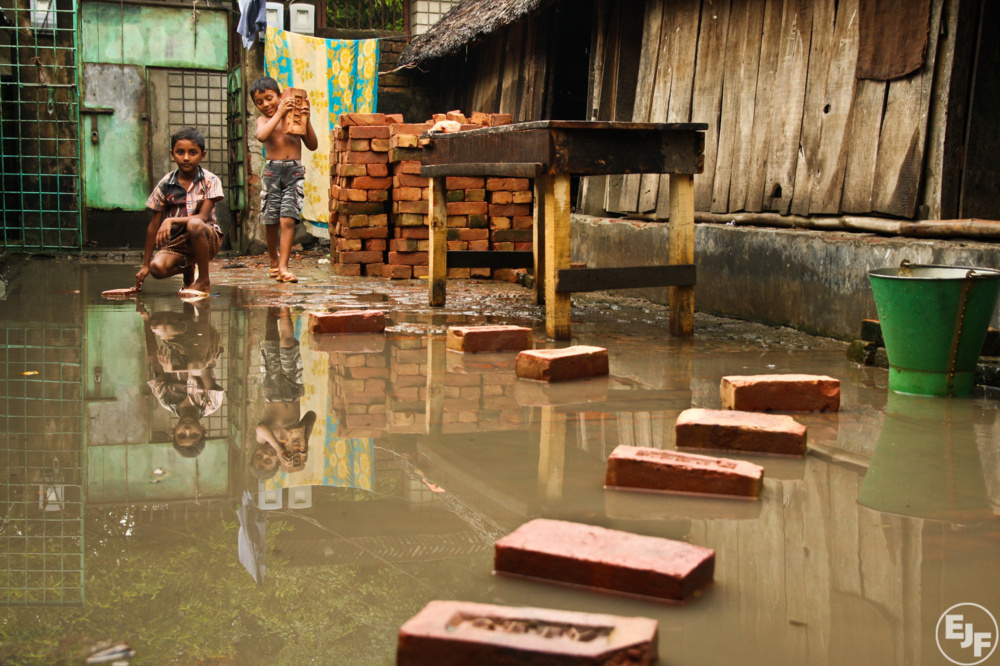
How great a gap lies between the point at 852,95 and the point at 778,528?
3.87 metres

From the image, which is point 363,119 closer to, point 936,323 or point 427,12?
point 427,12

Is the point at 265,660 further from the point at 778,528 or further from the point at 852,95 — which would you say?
the point at 852,95

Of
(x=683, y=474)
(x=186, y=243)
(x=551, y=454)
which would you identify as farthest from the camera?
(x=186, y=243)

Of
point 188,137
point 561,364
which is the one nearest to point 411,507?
point 561,364

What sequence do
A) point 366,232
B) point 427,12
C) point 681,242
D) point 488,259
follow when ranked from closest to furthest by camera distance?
point 681,242
point 488,259
point 366,232
point 427,12

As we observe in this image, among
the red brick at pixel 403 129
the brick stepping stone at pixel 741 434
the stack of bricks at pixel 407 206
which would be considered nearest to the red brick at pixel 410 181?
the stack of bricks at pixel 407 206

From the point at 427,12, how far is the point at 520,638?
13.3 m

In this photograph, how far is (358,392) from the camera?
12.6 ft

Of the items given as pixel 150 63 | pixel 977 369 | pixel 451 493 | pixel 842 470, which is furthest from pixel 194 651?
pixel 150 63

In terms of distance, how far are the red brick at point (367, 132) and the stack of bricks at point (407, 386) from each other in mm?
4222

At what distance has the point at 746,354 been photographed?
4.81 m

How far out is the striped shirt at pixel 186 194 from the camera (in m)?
7.02

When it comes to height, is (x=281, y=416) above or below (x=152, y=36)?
below

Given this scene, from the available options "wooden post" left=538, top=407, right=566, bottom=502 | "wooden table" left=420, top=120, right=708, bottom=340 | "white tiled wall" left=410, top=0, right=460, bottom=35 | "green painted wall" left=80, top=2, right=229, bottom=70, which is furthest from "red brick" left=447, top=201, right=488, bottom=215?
"white tiled wall" left=410, top=0, right=460, bottom=35
